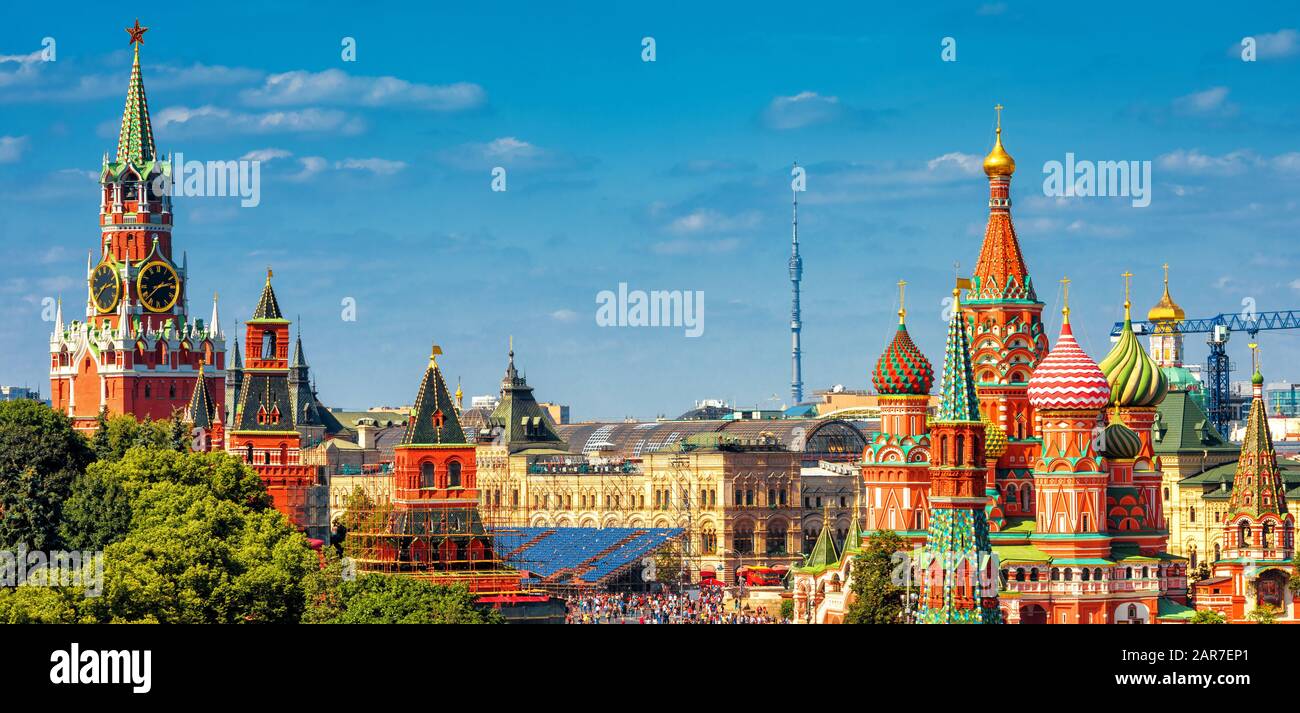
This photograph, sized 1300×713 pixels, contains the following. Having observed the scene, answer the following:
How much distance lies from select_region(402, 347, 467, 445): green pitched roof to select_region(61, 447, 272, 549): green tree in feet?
39.7

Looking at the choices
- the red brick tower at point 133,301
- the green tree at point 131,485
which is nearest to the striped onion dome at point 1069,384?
the green tree at point 131,485

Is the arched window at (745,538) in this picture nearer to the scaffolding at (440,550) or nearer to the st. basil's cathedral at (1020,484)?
the st. basil's cathedral at (1020,484)

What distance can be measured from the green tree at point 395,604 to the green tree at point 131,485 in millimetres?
9385

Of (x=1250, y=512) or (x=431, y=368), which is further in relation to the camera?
(x=1250, y=512)

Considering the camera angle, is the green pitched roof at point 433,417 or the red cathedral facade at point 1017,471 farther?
the green pitched roof at point 433,417

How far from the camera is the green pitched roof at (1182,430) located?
7042 inches

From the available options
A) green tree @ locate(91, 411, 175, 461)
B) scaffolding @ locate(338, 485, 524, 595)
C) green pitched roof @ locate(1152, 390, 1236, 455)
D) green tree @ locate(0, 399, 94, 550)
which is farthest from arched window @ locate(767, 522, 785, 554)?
scaffolding @ locate(338, 485, 524, 595)

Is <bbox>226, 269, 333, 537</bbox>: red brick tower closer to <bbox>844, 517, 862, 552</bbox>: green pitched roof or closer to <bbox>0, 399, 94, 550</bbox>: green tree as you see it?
<bbox>0, 399, 94, 550</bbox>: green tree

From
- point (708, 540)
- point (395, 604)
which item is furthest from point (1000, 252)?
point (708, 540)
